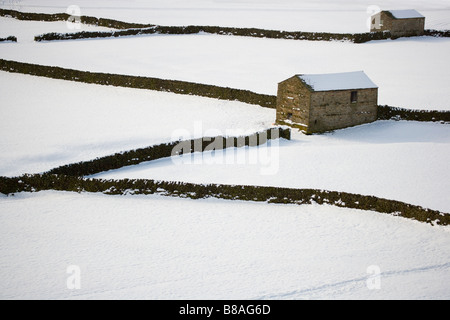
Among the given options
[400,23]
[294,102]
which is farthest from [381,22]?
[294,102]

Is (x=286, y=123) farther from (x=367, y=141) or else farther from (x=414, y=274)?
(x=414, y=274)

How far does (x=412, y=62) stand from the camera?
4978 cm

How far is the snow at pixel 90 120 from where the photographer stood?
3017 cm

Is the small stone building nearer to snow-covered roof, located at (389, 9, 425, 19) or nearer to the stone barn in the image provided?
snow-covered roof, located at (389, 9, 425, 19)

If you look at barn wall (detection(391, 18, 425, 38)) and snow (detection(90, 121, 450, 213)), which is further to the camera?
barn wall (detection(391, 18, 425, 38))

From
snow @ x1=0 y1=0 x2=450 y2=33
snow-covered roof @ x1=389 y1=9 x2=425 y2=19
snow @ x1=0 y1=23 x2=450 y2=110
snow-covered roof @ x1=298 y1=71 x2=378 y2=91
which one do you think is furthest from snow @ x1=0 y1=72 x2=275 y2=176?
snow @ x1=0 y1=0 x2=450 y2=33

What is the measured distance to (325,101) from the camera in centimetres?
3303

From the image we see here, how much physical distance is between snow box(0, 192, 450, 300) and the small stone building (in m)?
39.5

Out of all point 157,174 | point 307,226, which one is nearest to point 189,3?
point 157,174

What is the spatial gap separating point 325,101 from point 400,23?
2968 cm

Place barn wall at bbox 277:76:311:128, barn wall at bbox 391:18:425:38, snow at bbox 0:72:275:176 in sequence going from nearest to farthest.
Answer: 1. snow at bbox 0:72:275:176
2. barn wall at bbox 277:76:311:128
3. barn wall at bbox 391:18:425:38

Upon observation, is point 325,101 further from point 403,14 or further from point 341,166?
point 403,14

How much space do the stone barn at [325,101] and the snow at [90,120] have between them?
6.35ft

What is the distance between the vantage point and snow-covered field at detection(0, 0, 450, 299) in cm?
1842
